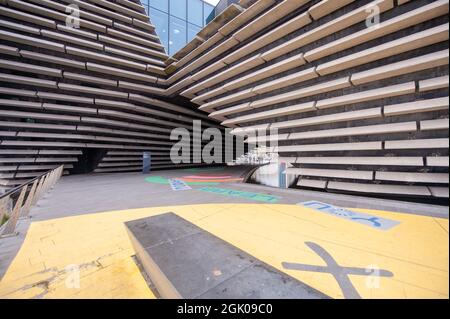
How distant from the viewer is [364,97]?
153 inches

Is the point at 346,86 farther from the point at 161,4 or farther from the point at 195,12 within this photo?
the point at 195,12

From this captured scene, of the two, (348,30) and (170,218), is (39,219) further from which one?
(348,30)

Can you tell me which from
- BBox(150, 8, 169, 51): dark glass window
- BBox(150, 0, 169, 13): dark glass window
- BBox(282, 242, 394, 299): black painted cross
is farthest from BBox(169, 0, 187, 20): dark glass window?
BBox(282, 242, 394, 299): black painted cross

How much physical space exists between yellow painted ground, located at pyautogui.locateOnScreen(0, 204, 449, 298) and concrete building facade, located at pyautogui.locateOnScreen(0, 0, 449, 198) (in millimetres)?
758

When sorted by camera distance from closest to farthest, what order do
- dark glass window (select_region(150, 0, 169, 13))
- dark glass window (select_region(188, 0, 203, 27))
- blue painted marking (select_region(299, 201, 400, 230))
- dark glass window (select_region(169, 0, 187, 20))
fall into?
blue painted marking (select_region(299, 201, 400, 230)) < dark glass window (select_region(150, 0, 169, 13)) < dark glass window (select_region(169, 0, 187, 20)) < dark glass window (select_region(188, 0, 203, 27))

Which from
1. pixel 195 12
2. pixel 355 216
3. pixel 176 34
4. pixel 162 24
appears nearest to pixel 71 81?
pixel 355 216

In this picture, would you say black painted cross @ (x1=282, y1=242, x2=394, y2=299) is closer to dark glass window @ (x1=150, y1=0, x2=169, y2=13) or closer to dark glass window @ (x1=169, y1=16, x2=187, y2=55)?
dark glass window @ (x1=169, y1=16, x2=187, y2=55)

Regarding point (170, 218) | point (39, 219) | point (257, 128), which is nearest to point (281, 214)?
point (170, 218)

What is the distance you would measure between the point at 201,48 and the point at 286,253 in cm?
680

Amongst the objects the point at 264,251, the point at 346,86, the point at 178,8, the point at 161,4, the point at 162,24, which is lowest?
the point at 264,251

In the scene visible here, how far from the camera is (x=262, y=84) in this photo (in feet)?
18.4

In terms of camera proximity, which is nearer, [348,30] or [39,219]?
[39,219]

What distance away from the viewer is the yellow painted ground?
1.68 meters

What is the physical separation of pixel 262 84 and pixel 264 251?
4.56 metres
